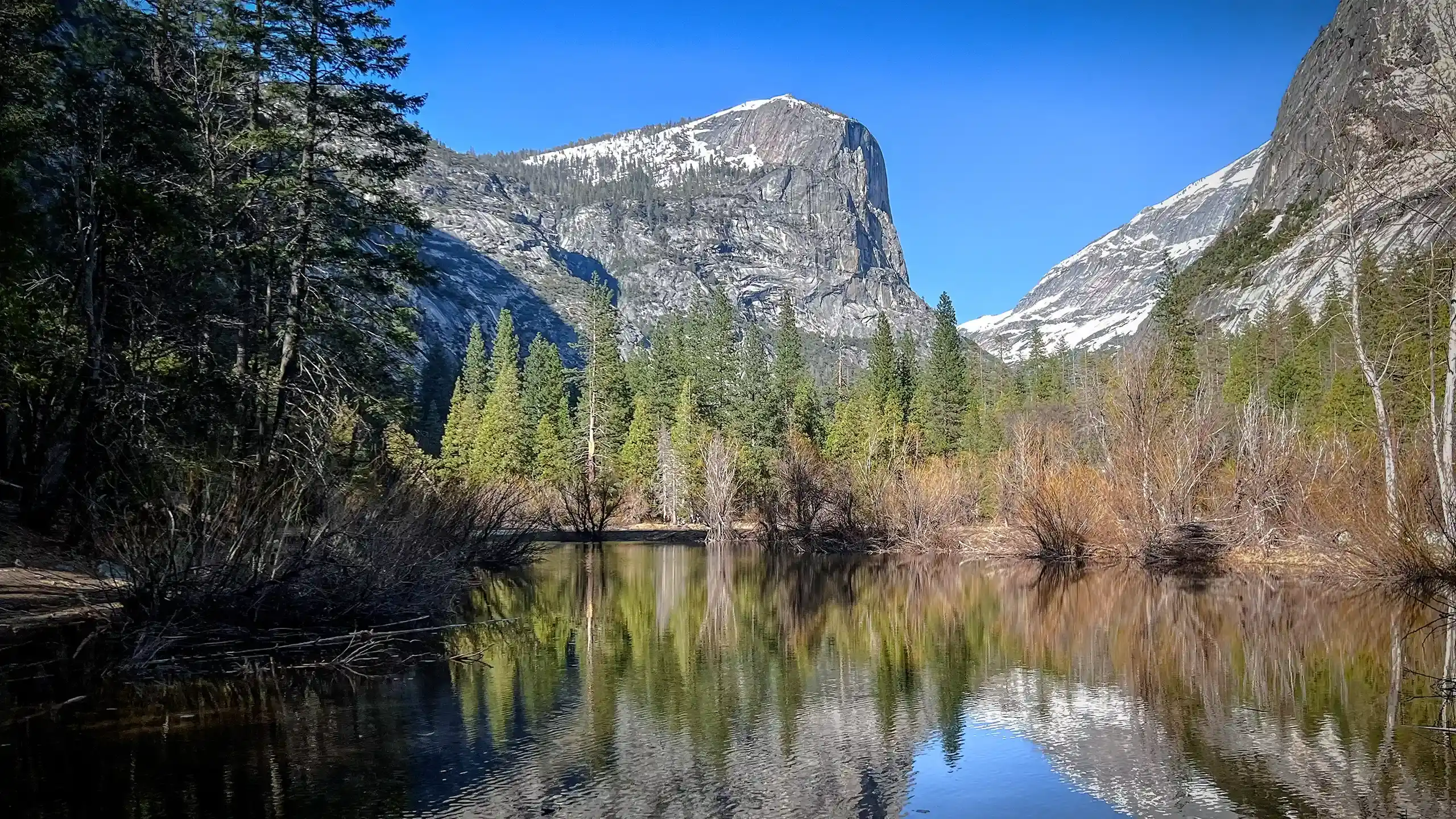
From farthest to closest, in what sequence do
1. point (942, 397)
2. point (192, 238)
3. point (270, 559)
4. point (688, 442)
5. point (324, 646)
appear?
1. point (942, 397)
2. point (688, 442)
3. point (192, 238)
4. point (324, 646)
5. point (270, 559)

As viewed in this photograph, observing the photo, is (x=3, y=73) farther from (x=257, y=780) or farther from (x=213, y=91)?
(x=257, y=780)

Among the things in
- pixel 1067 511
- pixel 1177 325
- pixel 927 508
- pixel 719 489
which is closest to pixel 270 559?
pixel 1067 511

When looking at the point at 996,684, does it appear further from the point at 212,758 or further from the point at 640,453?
the point at 640,453

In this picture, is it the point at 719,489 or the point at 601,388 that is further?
the point at 601,388

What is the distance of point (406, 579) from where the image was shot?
16.0 metres

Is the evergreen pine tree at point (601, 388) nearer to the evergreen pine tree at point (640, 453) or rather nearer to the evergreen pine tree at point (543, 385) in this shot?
the evergreen pine tree at point (640, 453)

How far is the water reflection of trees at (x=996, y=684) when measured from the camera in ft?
27.6

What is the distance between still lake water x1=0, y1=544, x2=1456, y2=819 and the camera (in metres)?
7.54

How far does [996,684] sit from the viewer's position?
40.9ft

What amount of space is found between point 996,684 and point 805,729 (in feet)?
12.7

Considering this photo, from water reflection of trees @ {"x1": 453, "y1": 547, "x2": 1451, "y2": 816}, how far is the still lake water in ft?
0.17

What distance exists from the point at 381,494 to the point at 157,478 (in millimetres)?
4819

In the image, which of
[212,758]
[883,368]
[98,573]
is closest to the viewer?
[212,758]

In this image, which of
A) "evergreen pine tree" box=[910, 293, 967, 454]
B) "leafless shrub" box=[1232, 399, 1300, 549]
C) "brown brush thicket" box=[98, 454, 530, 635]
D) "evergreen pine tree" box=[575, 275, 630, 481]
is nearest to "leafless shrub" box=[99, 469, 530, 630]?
"brown brush thicket" box=[98, 454, 530, 635]
